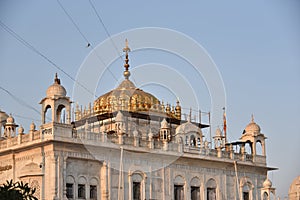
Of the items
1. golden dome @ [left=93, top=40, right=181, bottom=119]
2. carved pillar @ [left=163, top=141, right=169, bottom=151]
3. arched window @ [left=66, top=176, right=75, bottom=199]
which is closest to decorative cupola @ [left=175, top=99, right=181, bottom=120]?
golden dome @ [left=93, top=40, right=181, bottom=119]

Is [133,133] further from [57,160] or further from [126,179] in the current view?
[57,160]

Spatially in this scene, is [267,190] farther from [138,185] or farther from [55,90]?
[55,90]

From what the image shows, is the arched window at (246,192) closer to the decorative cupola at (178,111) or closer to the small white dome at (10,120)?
the decorative cupola at (178,111)

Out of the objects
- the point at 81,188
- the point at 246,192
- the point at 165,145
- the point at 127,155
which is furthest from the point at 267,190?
the point at 81,188

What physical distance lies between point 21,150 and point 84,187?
4.01 meters

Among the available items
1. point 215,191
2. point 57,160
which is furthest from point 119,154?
point 215,191

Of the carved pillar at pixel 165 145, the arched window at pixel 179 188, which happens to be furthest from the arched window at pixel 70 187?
the arched window at pixel 179 188

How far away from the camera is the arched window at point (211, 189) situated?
4562cm

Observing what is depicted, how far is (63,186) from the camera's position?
124ft

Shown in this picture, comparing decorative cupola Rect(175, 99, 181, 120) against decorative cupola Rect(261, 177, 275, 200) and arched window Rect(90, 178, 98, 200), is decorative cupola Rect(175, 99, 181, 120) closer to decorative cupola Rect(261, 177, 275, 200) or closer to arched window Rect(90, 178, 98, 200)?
decorative cupola Rect(261, 177, 275, 200)

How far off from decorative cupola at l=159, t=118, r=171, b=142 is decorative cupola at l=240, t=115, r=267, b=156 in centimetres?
707

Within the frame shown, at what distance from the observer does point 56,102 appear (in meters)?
39.2

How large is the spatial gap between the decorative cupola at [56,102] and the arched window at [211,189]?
10.7 meters

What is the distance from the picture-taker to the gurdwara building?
3841 cm
